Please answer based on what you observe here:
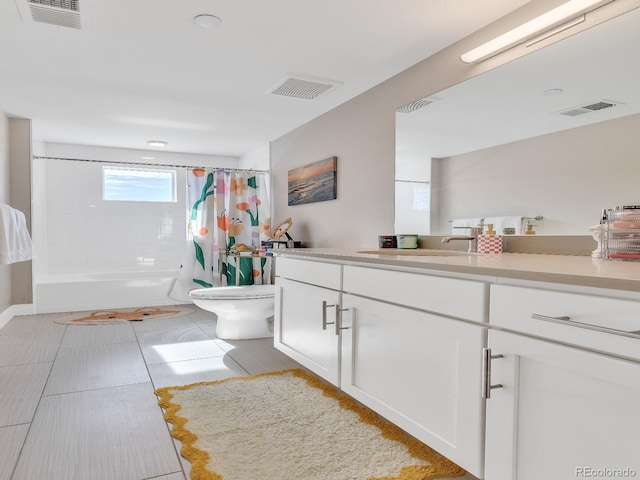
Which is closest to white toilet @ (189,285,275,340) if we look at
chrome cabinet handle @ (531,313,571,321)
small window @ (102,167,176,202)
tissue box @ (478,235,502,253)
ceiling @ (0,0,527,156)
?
ceiling @ (0,0,527,156)

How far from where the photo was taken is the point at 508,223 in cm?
201

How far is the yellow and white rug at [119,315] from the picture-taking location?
3992 millimetres

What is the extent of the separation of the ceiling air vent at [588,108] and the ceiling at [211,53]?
1.81 ft

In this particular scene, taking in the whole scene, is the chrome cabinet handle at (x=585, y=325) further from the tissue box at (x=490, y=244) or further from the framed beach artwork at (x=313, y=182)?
the framed beach artwork at (x=313, y=182)

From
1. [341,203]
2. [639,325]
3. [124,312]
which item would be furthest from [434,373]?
[124,312]

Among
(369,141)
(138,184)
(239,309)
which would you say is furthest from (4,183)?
(369,141)

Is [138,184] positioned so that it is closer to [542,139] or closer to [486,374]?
[542,139]

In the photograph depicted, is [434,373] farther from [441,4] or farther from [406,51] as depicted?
[406,51]

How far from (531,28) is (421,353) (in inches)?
57.2

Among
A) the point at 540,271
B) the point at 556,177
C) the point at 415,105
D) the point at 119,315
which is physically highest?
the point at 415,105

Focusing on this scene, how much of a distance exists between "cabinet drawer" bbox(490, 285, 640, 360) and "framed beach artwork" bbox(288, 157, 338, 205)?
2.43m

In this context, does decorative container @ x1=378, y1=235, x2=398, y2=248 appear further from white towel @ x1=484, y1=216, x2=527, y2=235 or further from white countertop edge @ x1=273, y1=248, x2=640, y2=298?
white countertop edge @ x1=273, y1=248, x2=640, y2=298

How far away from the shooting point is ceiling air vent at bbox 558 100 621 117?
1638 millimetres

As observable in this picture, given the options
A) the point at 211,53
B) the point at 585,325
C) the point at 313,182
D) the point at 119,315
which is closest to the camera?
the point at 585,325
